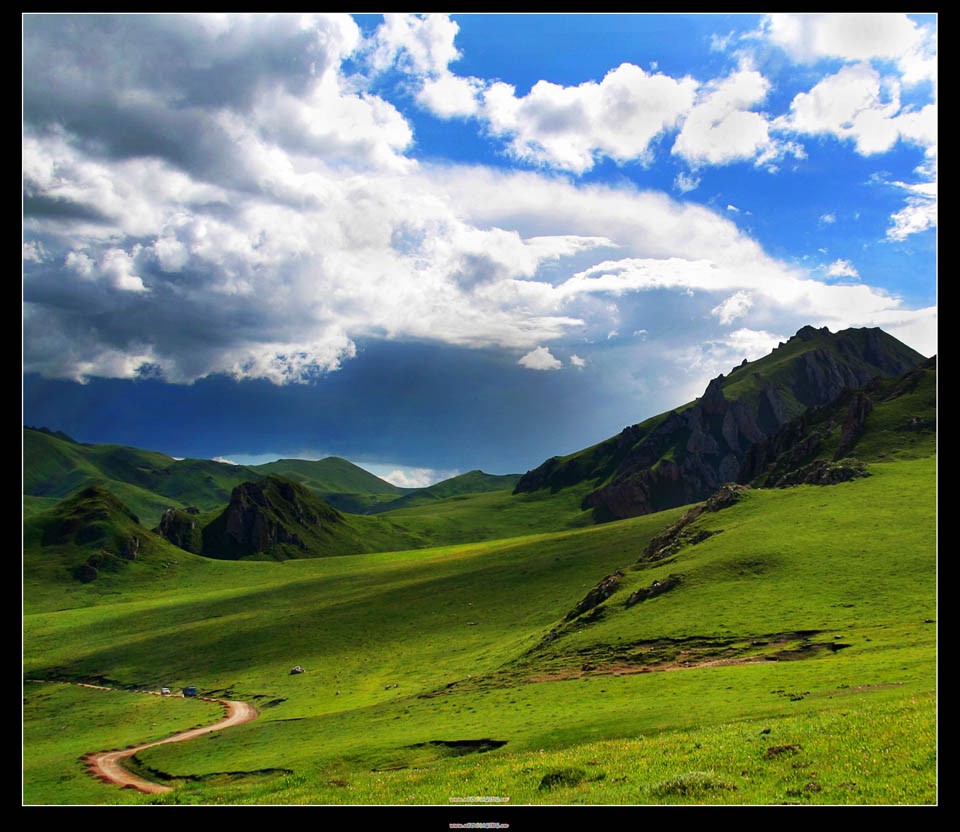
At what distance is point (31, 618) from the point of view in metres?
175

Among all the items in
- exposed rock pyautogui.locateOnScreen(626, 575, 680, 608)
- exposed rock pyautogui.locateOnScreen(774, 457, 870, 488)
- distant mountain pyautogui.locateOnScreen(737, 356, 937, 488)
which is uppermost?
distant mountain pyautogui.locateOnScreen(737, 356, 937, 488)

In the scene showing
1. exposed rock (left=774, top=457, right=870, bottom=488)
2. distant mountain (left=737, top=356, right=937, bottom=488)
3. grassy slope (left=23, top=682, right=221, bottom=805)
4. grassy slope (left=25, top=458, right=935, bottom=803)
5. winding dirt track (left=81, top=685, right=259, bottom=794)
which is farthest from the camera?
distant mountain (left=737, top=356, right=937, bottom=488)

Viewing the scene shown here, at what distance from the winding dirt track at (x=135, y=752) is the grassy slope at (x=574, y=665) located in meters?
2.77

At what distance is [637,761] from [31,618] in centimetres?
19919

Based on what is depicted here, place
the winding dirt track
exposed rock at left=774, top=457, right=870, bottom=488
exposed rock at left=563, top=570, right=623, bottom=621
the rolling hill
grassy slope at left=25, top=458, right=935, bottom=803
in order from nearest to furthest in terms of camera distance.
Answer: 1. the rolling hill
2. grassy slope at left=25, top=458, right=935, bottom=803
3. the winding dirt track
4. exposed rock at left=563, top=570, right=623, bottom=621
5. exposed rock at left=774, top=457, right=870, bottom=488

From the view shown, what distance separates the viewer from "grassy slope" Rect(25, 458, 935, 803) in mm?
25672

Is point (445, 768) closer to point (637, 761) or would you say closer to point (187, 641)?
point (637, 761)

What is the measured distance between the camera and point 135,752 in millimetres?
63625

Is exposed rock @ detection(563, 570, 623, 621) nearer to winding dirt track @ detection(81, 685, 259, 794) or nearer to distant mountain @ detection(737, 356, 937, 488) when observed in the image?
winding dirt track @ detection(81, 685, 259, 794)

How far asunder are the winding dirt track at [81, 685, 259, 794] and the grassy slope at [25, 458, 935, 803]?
9.10 feet

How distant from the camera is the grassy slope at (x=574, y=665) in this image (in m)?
25.7

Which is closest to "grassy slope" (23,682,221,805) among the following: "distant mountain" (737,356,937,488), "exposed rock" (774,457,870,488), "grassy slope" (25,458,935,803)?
"grassy slope" (25,458,935,803)

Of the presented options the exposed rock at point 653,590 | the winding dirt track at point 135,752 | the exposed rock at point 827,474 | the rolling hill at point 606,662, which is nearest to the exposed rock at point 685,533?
the rolling hill at point 606,662
